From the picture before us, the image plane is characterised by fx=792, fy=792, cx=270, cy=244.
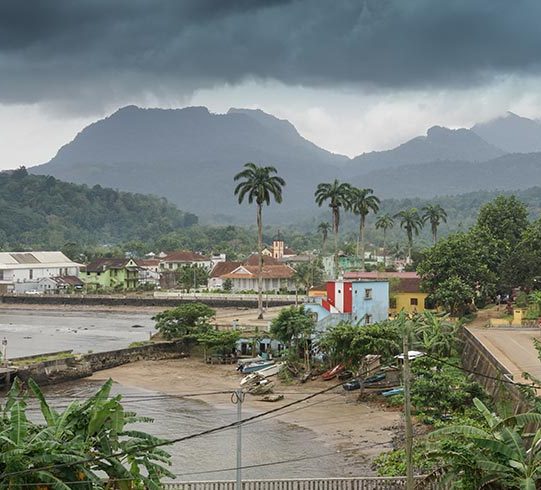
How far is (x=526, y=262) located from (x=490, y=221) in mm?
9393

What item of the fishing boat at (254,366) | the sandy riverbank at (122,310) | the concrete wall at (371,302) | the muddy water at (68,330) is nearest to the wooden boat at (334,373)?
the fishing boat at (254,366)

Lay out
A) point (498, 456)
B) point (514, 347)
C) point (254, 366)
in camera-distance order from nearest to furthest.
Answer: point (498, 456), point (514, 347), point (254, 366)

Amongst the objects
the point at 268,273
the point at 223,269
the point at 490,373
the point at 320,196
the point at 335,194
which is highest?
the point at 335,194

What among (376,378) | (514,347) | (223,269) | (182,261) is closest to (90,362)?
(376,378)

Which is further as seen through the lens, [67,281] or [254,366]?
[67,281]

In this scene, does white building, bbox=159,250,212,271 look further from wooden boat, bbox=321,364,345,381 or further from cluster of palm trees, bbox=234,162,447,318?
wooden boat, bbox=321,364,345,381

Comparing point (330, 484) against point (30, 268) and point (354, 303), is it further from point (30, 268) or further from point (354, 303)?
point (30, 268)

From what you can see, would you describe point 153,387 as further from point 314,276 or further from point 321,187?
point 314,276

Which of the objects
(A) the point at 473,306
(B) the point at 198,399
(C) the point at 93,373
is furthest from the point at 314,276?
(B) the point at 198,399

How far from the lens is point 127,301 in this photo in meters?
105

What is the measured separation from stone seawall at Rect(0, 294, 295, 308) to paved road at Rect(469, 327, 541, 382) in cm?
4474

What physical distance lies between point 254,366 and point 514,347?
15.2 meters

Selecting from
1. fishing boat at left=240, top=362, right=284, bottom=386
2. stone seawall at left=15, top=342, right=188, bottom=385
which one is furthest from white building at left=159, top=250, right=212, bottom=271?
fishing boat at left=240, top=362, right=284, bottom=386

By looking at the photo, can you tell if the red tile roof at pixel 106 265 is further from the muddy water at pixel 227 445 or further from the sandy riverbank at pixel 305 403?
the muddy water at pixel 227 445
